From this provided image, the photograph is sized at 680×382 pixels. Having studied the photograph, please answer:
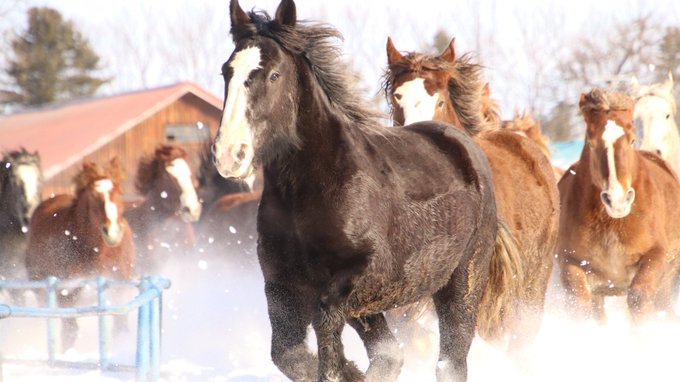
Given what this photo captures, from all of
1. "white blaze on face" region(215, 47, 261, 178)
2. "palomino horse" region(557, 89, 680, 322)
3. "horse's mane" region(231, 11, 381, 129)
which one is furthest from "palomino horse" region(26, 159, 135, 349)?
"white blaze on face" region(215, 47, 261, 178)

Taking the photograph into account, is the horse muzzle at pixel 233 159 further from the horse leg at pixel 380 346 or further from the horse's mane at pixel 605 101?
the horse's mane at pixel 605 101

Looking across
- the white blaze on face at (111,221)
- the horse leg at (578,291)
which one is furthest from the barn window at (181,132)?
the horse leg at (578,291)

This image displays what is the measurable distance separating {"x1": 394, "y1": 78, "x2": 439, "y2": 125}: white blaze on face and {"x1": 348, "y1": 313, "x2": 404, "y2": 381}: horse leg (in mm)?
1942

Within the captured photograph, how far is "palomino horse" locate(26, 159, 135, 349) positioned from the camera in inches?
388

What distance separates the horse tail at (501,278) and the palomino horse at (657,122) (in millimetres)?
5297

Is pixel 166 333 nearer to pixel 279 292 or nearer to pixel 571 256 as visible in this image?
pixel 571 256

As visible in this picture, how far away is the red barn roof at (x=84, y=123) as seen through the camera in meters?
30.1

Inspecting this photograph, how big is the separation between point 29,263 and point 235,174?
23.2 ft

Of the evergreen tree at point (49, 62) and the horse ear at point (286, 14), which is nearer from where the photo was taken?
the horse ear at point (286, 14)

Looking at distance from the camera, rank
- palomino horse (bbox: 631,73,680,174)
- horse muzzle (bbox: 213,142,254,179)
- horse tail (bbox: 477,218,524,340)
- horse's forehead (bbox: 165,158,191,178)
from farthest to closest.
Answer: horse's forehead (bbox: 165,158,191,178) < palomino horse (bbox: 631,73,680,174) < horse tail (bbox: 477,218,524,340) < horse muzzle (bbox: 213,142,254,179)

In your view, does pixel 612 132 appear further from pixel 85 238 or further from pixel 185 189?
pixel 185 189

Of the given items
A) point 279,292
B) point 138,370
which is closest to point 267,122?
point 279,292

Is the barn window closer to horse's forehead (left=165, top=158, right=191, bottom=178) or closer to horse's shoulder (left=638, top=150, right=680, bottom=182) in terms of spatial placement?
horse's forehead (left=165, top=158, right=191, bottom=178)

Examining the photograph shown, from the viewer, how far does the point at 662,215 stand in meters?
7.53
